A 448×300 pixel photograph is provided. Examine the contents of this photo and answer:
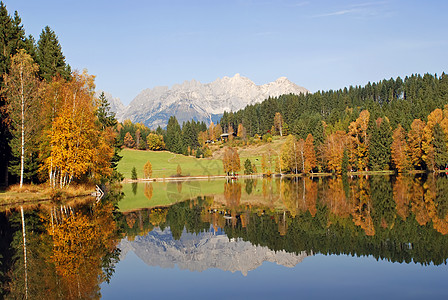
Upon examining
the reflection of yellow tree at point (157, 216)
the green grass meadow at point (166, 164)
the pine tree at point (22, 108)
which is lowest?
the reflection of yellow tree at point (157, 216)

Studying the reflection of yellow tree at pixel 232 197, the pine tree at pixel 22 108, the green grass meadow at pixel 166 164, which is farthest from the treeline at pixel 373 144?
the pine tree at pixel 22 108

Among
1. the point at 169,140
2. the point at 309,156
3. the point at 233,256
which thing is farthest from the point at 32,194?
the point at 169,140

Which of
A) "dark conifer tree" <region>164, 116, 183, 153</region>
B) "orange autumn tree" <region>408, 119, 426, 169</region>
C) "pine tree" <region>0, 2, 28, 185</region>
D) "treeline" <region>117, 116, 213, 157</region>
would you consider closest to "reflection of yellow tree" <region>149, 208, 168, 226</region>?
"pine tree" <region>0, 2, 28, 185</region>

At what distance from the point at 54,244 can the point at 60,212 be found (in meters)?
13.1

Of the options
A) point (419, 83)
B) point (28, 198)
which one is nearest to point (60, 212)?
point (28, 198)

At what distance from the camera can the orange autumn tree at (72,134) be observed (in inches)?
1606

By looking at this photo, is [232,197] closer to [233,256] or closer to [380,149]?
[233,256]

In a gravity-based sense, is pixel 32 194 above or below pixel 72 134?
below

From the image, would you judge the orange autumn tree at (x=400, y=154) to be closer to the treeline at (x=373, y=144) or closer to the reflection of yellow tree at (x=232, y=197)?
the treeline at (x=373, y=144)

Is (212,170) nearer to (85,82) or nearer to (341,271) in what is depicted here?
(85,82)

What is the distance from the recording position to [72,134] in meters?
41.4

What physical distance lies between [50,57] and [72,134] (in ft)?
58.3

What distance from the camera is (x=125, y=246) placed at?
59.7ft

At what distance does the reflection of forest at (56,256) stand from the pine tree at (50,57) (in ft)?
102
